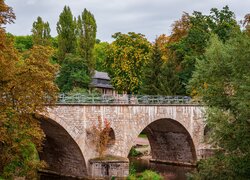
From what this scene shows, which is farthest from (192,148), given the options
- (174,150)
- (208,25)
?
(208,25)

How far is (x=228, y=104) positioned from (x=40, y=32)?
3847 cm

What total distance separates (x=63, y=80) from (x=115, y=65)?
6.34 m

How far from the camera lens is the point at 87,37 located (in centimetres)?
4681

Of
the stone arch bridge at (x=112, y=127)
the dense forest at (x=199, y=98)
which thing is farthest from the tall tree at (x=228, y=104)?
the stone arch bridge at (x=112, y=127)

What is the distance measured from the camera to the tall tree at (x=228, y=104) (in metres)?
18.3

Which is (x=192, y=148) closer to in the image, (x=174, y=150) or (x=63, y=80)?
(x=174, y=150)

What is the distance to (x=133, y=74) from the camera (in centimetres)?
4656

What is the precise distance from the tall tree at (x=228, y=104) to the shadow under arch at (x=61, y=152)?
9.95 m

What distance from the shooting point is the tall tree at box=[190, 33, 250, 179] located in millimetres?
18281

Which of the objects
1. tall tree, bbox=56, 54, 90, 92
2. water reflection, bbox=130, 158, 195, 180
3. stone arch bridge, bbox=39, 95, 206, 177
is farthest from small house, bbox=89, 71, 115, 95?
stone arch bridge, bbox=39, 95, 206, 177

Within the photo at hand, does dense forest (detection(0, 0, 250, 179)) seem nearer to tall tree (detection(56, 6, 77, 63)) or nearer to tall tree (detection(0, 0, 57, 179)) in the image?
tall tree (detection(0, 0, 57, 179))

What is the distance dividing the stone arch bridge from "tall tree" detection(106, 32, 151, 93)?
339 inches

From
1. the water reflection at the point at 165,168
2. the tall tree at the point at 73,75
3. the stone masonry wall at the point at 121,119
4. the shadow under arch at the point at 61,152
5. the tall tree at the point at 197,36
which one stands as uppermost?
the tall tree at the point at 197,36

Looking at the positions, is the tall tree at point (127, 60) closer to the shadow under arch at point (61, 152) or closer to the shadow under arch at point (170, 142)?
the shadow under arch at point (170, 142)
